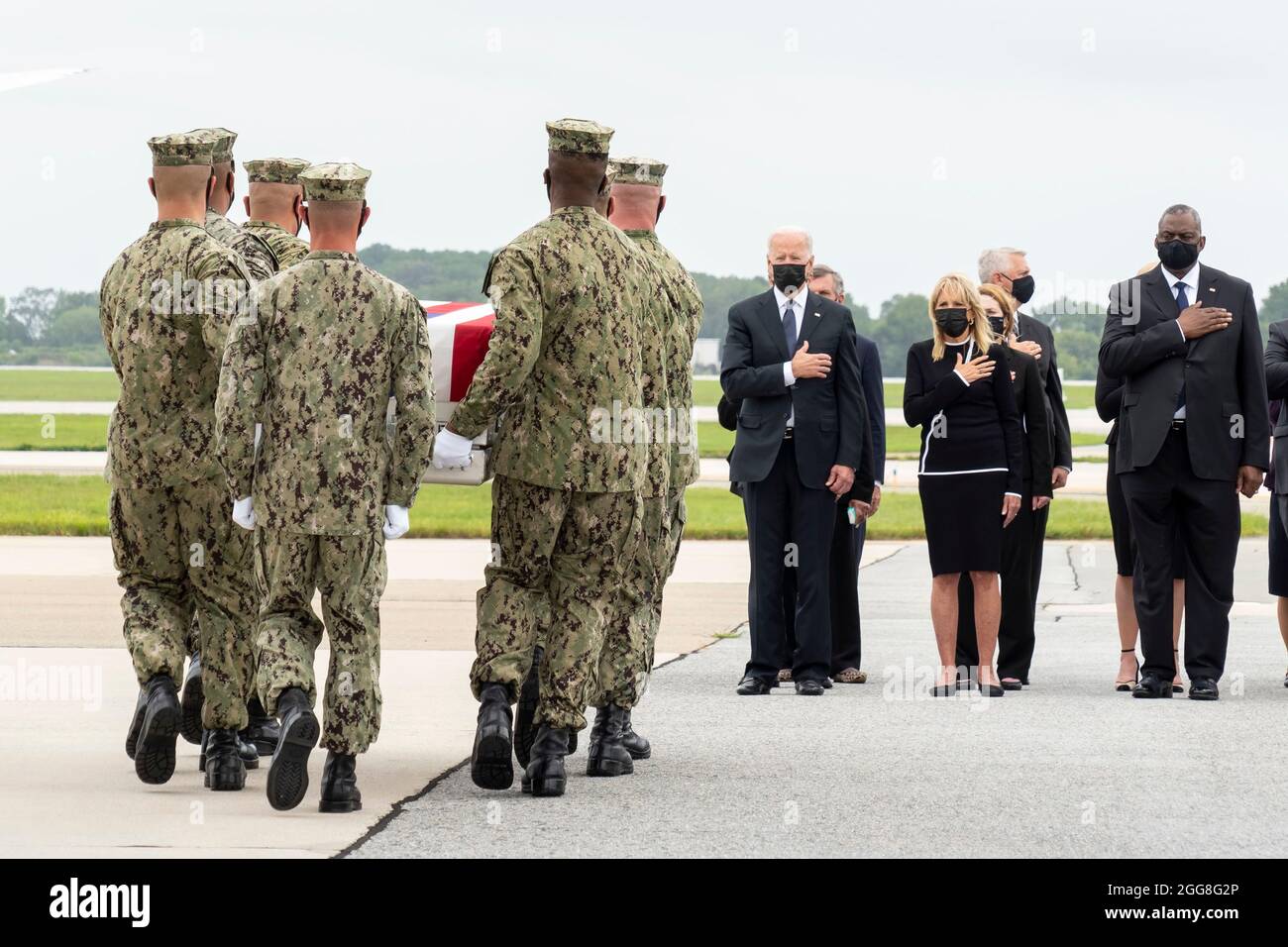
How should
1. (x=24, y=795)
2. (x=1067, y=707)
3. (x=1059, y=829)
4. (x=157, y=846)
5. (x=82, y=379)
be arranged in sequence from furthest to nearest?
(x=82, y=379) → (x=1067, y=707) → (x=24, y=795) → (x=1059, y=829) → (x=157, y=846)

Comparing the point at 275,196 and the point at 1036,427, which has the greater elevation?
the point at 275,196

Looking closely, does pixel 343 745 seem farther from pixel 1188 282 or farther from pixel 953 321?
pixel 1188 282

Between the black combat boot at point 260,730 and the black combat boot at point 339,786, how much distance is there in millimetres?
1452

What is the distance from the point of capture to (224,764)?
7109 millimetres

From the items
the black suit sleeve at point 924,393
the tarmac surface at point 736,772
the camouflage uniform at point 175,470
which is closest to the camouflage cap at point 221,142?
the camouflage uniform at point 175,470

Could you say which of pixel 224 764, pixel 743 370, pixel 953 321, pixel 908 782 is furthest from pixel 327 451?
pixel 953 321

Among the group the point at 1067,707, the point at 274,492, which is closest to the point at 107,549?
the point at 1067,707

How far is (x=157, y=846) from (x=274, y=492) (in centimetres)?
126

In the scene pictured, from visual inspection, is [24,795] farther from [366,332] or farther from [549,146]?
[549,146]

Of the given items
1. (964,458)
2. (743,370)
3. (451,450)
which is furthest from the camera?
(743,370)

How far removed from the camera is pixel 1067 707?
951 centimetres

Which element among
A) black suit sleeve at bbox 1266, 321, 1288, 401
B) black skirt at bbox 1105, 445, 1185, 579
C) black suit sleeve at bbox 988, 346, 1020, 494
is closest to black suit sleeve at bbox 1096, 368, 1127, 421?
black skirt at bbox 1105, 445, 1185, 579

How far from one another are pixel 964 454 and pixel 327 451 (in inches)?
174

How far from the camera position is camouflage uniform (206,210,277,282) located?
773 cm
